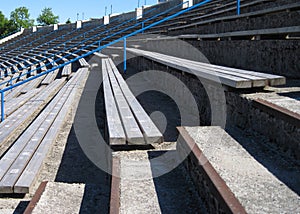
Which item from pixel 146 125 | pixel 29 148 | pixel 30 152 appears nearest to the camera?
pixel 146 125

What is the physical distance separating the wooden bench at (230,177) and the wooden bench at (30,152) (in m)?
1.23

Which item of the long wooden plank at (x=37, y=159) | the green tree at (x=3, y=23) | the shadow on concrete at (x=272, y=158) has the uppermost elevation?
the green tree at (x=3, y=23)

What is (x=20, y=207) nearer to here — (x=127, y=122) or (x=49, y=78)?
(x=127, y=122)

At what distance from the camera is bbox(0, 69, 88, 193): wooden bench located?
9.10 feet

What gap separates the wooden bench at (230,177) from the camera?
1.56m

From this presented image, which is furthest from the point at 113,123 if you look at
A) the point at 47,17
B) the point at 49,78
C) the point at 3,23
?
the point at 47,17

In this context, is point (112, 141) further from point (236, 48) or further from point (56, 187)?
point (236, 48)

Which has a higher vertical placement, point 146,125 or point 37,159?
point 146,125

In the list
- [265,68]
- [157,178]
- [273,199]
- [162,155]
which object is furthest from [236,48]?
[273,199]

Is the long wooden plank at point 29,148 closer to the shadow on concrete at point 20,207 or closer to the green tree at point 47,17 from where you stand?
the shadow on concrete at point 20,207

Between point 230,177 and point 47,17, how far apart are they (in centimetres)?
7243

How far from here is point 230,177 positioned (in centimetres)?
182

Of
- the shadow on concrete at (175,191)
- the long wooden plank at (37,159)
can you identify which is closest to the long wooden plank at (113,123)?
the shadow on concrete at (175,191)

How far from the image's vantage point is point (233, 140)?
93.7 inches
